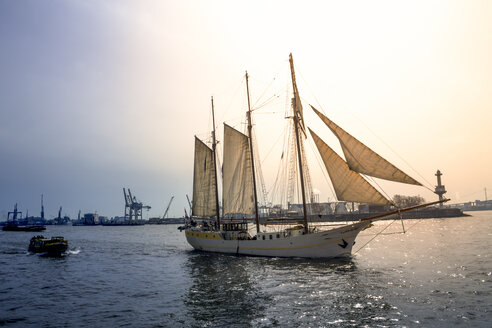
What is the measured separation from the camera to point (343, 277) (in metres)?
23.9

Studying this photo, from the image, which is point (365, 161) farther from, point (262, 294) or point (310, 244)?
point (262, 294)

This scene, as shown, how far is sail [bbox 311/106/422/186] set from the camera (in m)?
25.9

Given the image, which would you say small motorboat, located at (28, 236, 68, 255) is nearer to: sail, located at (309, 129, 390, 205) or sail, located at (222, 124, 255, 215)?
sail, located at (222, 124, 255, 215)

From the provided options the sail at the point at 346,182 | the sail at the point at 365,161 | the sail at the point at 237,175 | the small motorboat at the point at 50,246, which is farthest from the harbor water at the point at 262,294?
the small motorboat at the point at 50,246

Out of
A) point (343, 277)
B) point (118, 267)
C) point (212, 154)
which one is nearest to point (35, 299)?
point (118, 267)

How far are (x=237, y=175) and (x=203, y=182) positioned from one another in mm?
8633

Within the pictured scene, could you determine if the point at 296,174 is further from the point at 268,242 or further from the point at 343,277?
the point at 343,277

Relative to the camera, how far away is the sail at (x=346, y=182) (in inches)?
1116

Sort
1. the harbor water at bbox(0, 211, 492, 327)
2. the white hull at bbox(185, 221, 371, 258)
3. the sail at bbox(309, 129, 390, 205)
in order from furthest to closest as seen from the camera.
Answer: the white hull at bbox(185, 221, 371, 258), the sail at bbox(309, 129, 390, 205), the harbor water at bbox(0, 211, 492, 327)

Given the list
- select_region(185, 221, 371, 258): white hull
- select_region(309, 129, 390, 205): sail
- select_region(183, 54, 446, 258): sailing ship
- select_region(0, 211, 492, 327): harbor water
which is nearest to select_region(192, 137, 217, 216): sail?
select_region(183, 54, 446, 258): sailing ship

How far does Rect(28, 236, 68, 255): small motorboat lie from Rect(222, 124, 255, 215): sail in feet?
82.7

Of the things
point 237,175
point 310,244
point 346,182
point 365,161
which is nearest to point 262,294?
point 310,244

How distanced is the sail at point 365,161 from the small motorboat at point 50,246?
42.3m

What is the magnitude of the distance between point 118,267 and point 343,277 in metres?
24.5
